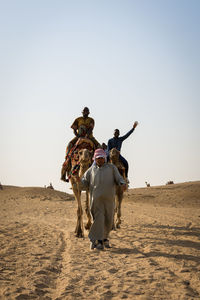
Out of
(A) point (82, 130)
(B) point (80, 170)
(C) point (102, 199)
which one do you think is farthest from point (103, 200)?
(A) point (82, 130)

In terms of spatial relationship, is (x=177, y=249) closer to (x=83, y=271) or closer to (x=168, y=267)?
(x=168, y=267)

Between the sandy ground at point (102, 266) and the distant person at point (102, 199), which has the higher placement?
the distant person at point (102, 199)

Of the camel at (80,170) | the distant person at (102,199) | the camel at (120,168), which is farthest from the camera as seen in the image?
the camel at (120,168)

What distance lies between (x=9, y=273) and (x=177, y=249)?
335cm

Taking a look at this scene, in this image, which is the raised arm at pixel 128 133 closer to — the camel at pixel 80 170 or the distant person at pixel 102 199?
the camel at pixel 80 170

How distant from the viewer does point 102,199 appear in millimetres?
6348

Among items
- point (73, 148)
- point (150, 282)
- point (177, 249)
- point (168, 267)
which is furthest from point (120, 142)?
point (150, 282)

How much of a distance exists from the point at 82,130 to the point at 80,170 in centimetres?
192

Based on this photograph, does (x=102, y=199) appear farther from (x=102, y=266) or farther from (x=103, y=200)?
(x=102, y=266)

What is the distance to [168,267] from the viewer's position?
4668mm

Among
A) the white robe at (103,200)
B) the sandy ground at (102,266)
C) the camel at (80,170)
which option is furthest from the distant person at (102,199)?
the camel at (80,170)

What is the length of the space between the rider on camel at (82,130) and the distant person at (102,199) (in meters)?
3.06

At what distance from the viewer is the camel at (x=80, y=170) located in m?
7.91

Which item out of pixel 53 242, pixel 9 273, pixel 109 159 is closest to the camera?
pixel 9 273
